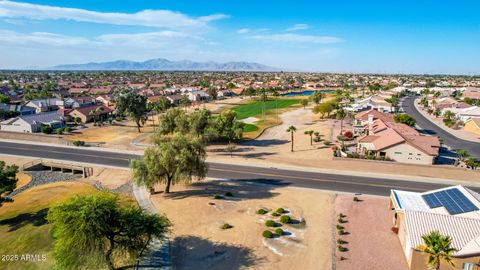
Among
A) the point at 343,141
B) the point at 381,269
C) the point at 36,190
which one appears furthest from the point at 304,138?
the point at 36,190

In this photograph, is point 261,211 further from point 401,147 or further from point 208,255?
point 401,147

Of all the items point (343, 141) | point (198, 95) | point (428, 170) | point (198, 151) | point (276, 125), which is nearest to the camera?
point (198, 151)

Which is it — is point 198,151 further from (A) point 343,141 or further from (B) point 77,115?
(B) point 77,115

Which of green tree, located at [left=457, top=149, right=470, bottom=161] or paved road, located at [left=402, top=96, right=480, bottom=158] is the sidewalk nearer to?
paved road, located at [left=402, top=96, right=480, bottom=158]

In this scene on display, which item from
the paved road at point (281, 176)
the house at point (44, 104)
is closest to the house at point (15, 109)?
the house at point (44, 104)

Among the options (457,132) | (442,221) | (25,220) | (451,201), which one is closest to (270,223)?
(442,221)

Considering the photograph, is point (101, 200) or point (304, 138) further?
point (304, 138)

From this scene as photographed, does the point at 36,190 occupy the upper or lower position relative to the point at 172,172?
lower

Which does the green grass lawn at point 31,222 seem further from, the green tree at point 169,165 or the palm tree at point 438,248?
the palm tree at point 438,248
